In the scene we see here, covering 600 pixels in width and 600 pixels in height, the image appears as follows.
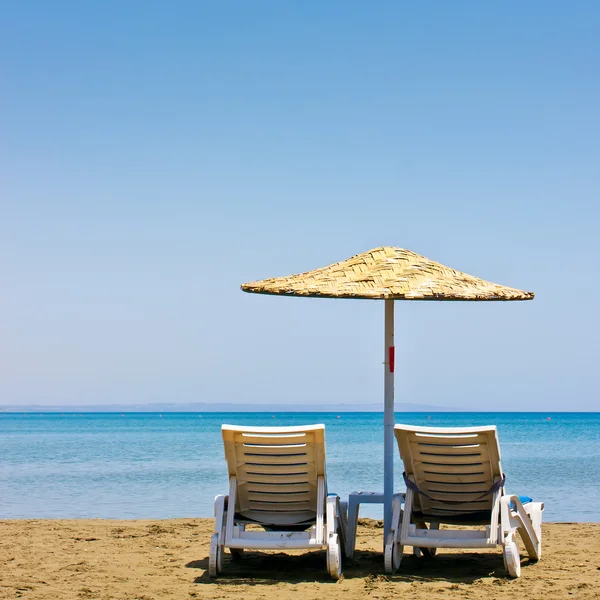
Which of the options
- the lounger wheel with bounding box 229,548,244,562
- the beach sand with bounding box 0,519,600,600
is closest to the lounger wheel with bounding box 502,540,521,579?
the beach sand with bounding box 0,519,600,600

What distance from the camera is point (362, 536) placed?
7.05 meters

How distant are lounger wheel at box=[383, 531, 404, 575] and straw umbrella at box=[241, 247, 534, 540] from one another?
0.30m

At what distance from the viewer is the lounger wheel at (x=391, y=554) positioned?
17.0ft

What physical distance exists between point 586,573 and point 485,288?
185 centimetres

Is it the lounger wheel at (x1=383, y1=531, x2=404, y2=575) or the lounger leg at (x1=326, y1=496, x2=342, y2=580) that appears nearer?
the lounger leg at (x1=326, y1=496, x2=342, y2=580)

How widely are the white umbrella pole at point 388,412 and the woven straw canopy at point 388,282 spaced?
0.92 ft

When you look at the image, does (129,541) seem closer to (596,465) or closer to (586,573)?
(586,573)

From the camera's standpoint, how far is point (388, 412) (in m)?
5.59

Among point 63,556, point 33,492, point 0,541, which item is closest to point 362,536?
point 63,556

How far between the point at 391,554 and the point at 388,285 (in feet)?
5.21

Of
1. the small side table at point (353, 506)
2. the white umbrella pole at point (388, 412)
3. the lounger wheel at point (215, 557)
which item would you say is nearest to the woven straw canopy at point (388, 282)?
the white umbrella pole at point (388, 412)

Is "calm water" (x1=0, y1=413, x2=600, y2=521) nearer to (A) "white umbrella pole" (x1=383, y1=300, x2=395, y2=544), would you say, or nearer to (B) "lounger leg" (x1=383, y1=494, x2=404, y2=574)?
(A) "white umbrella pole" (x1=383, y1=300, x2=395, y2=544)

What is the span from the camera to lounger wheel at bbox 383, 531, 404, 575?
5.19m

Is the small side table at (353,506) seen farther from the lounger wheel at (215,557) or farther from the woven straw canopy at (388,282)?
the woven straw canopy at (388,282)
